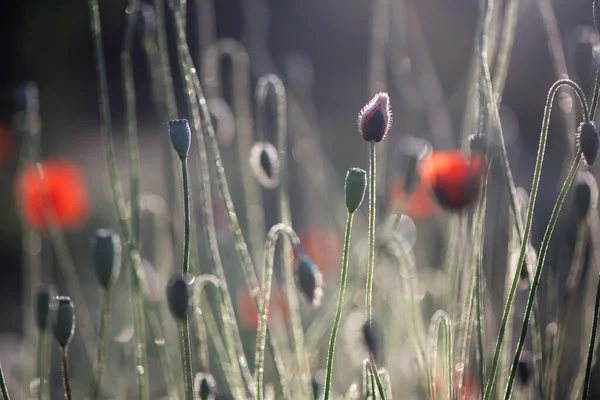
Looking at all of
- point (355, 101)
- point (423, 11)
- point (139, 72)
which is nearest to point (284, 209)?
point (355, 101)

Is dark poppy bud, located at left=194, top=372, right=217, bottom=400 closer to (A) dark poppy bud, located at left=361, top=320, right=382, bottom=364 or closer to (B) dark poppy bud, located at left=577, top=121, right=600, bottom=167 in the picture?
(A) dark poppy bud, located at left=361, top=320, right=382, bottom=364

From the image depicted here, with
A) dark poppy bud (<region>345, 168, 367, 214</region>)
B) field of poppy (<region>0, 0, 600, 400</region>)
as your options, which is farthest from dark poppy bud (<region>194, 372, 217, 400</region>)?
dark poppy bud (<region>345, 168, 367, 214</region>)

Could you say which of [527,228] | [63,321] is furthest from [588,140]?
[63,321]

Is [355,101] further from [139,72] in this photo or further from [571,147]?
[571,147]

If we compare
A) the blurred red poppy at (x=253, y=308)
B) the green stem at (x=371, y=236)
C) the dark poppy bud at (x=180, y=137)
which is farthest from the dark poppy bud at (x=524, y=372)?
the blurred red poppy at (x=253, y=308)

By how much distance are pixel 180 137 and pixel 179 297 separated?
6.5 inches

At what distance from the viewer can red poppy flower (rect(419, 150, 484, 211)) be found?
3.08 ft

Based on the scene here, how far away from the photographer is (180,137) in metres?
0.80

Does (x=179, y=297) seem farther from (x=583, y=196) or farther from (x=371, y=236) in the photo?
(x=583, y=196)

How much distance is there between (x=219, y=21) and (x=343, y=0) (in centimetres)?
112

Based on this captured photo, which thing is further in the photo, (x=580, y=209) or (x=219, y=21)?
(x=219, y=21)

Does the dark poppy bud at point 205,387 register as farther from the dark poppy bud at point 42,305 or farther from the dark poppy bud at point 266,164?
the dark poppy bud at point 266,164

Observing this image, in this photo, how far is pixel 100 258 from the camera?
0.86 meters

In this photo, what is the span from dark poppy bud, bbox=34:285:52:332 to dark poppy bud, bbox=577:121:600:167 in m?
0.63
